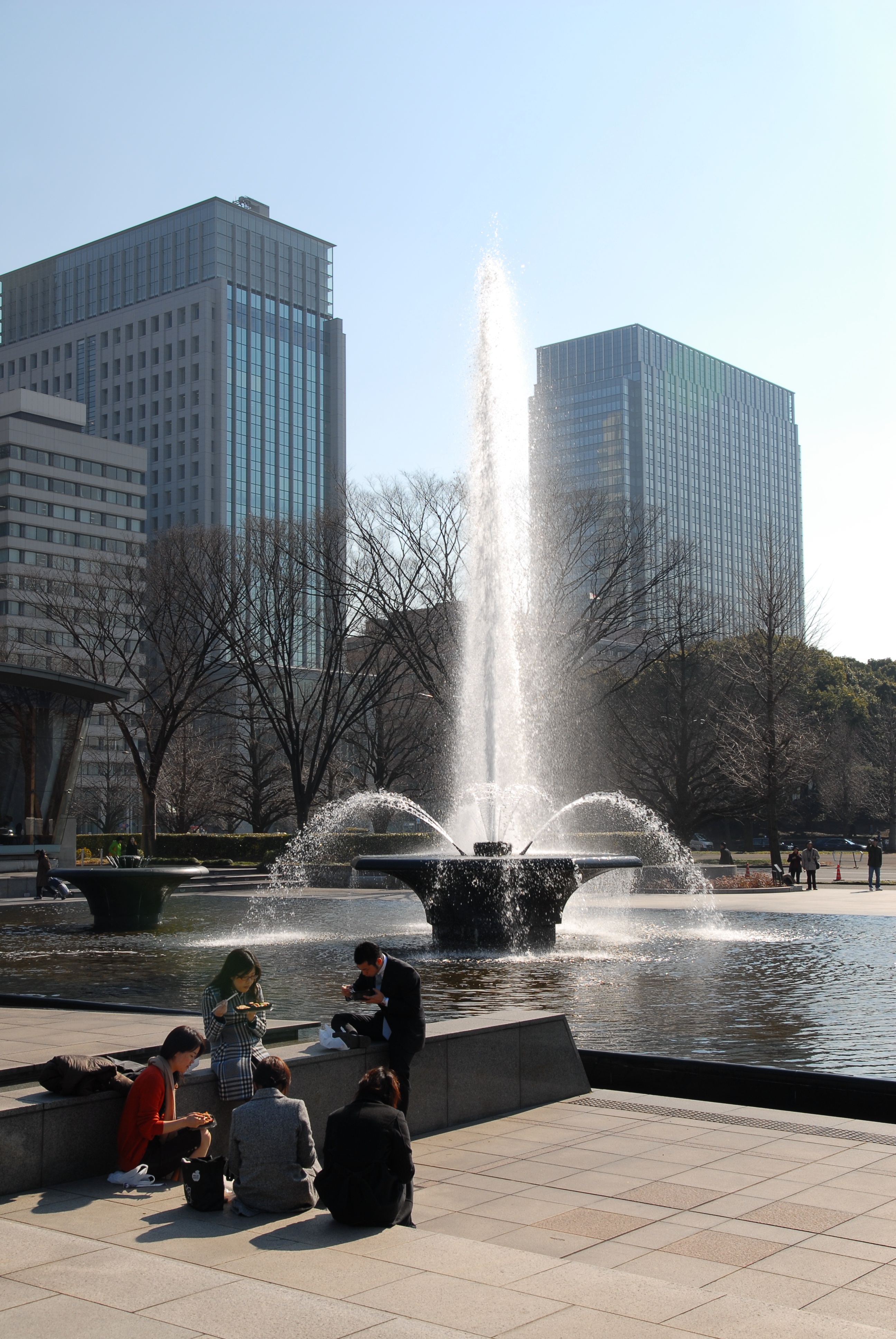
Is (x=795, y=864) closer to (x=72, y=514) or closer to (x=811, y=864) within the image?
(x=811, y=864)

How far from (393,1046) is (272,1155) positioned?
5.75 ft

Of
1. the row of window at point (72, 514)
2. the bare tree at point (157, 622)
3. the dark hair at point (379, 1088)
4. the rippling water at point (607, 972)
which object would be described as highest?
the row of window at point (72, 514)

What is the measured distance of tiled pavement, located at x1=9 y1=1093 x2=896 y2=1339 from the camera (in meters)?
4.52

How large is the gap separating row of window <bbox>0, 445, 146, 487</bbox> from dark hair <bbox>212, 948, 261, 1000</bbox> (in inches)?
3907

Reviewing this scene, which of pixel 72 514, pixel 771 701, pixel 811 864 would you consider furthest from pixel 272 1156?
pixel 72 514

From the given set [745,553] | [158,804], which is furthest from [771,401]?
[158,804]

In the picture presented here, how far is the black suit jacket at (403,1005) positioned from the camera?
7812 mm

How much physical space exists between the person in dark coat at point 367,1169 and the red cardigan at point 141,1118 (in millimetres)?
1009

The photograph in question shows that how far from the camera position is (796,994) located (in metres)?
13.6

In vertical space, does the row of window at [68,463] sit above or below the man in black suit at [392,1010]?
above

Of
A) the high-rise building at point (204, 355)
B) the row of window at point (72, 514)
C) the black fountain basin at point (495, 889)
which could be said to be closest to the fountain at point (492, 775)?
the black fountain basin at point (495, 889)

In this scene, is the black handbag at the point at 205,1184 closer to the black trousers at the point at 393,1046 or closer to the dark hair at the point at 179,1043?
the dark hair at the point at 179,1043

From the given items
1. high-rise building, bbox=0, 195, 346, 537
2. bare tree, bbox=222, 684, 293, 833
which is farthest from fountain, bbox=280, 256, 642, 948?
high-rise building, bbox=0, 195, 346, 537

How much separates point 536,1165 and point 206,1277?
8.96ft
